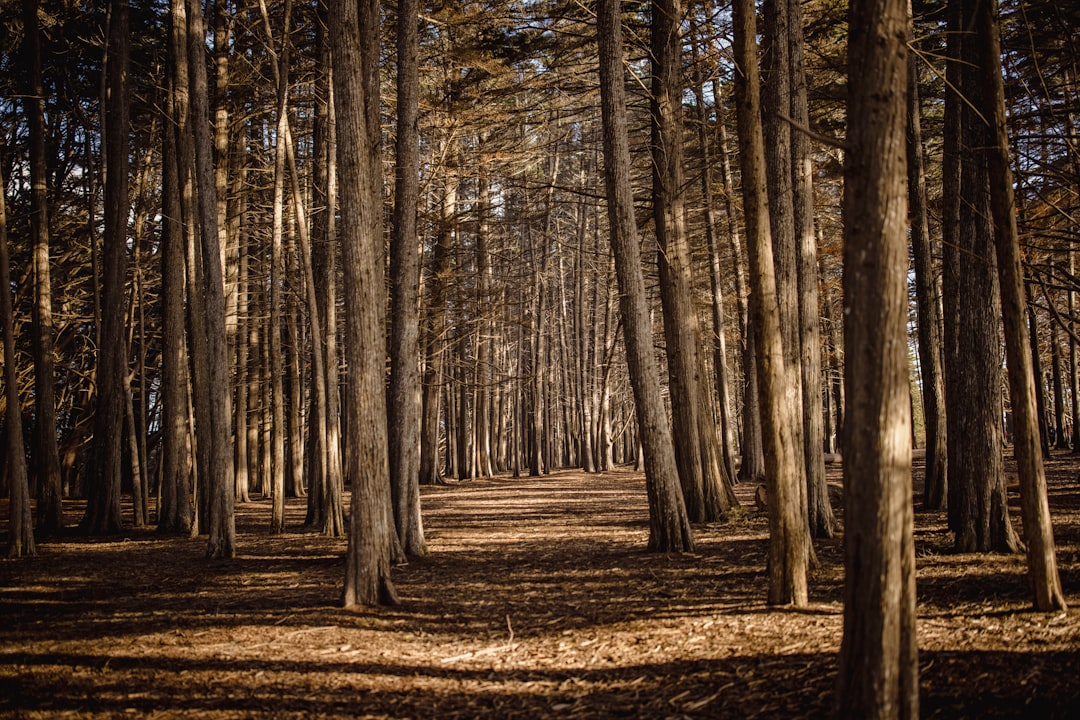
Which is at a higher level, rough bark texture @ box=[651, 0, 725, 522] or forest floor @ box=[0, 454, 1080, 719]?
rough bark texture @ box=[651, 0, 725, 522]

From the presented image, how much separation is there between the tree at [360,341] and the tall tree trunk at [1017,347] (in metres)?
5.18

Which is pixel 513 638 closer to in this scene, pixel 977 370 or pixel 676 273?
pixel 977 370

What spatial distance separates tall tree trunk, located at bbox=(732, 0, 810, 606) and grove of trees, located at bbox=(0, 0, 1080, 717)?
0.08 ft

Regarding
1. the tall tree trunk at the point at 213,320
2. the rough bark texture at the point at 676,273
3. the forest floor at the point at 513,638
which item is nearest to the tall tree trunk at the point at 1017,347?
the forest floor at the point at 513,638

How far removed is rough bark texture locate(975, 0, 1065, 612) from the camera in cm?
521

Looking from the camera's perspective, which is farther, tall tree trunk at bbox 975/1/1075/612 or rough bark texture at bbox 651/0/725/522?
rough bark texture at bbox 651/0/725/522

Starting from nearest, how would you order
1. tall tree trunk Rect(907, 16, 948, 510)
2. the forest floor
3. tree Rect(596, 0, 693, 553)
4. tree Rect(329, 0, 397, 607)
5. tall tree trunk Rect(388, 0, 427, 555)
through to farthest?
the forest floor, tree Rect(329, 0, 397, 607), tree Rect(596, 0, 693, 553), tall tree trunk Rect(388, 0, 427, 555), tall tree trunk Rect(907, 16, 948, 510)

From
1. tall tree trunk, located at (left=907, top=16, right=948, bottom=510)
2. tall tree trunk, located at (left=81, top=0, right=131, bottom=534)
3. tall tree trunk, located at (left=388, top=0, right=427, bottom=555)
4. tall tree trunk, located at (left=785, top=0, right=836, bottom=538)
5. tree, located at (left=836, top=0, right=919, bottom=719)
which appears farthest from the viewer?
tall tree trunk, located at (left=81, top=0, right=131, bottom=534)

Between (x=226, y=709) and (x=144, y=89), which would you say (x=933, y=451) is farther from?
(x=144, y=89)

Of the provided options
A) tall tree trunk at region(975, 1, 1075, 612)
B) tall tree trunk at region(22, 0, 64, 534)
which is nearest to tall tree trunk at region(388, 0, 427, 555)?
tall tree trunk at region(975, 1, 1075, 612)

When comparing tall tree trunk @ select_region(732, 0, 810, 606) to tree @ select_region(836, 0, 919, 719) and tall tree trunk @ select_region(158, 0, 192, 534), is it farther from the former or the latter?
tall tree trunk @ select_region(158, 0, 192, 534)

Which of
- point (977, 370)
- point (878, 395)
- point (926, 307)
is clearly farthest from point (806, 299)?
point (878, 395)

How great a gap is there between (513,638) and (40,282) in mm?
11654

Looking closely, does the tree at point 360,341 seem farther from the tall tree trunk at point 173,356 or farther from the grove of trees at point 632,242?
the tall tree trunk at point 173,356
